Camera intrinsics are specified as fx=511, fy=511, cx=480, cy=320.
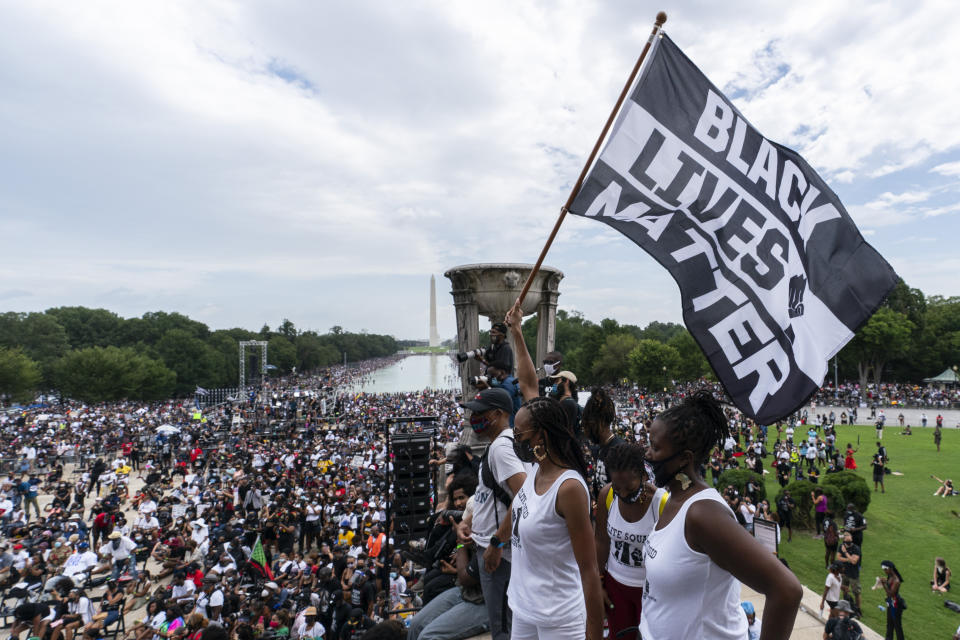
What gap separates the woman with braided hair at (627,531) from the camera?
2582 millimetres

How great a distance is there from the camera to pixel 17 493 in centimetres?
1694

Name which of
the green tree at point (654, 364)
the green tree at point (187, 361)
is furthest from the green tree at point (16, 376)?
the green tree at point (654, 364)

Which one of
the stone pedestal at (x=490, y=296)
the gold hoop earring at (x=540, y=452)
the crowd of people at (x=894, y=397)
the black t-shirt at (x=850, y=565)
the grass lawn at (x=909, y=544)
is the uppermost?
the stone pedestal at (x=490, y=296)

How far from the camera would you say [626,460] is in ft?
8.45

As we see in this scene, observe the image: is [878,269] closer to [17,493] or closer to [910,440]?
[17,493]

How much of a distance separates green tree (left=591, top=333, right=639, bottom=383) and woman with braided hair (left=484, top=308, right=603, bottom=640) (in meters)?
59.3

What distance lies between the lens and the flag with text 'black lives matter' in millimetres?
3523

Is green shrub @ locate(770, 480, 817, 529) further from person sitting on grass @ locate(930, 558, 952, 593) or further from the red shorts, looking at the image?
the red shorts

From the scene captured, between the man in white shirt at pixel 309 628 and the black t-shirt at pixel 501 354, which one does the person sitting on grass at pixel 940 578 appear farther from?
the man in white shirt at pixel 309 628

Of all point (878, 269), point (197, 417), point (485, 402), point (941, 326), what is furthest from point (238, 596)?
point (941, 326)

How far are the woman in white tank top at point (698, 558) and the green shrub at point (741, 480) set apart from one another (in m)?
14.7

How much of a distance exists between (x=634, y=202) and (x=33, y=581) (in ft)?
43.4

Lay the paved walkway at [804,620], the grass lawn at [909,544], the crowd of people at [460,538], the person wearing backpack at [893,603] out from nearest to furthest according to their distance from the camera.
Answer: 1. the crowd of people at [460,538]
2. the paved walkway at [804,620]
3. the person wearing backpack at [893,603]
4. the grass lawn at [909,544]

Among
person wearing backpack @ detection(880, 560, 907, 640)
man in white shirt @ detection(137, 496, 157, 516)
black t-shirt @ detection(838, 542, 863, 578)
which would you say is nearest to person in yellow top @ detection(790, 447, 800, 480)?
black t-shirt @ detection(838, 542, 863, 578)
